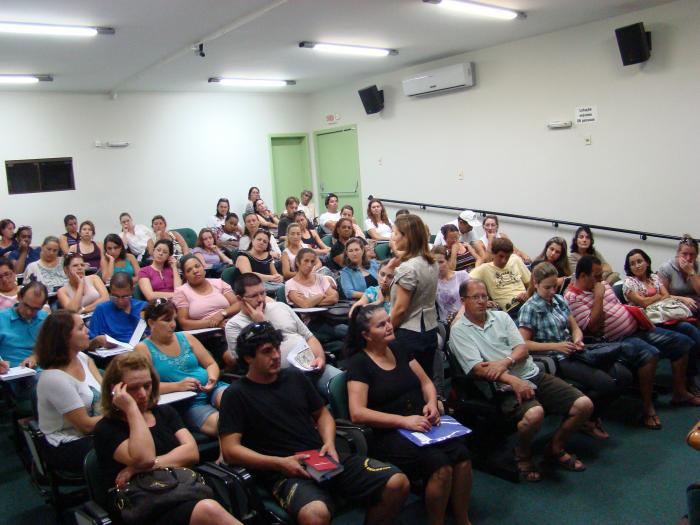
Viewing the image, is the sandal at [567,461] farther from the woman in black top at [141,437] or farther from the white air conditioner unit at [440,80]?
the white air conditioner unit at [440,80]

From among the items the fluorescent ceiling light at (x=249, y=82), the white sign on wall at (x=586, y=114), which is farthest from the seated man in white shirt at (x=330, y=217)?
the white sign on wall at (x=586, y=114)

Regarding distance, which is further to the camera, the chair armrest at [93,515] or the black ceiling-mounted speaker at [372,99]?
the black ceiling-mounted speaker at [372,99]

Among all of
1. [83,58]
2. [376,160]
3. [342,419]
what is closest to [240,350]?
[342,419]

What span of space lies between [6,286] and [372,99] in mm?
6255

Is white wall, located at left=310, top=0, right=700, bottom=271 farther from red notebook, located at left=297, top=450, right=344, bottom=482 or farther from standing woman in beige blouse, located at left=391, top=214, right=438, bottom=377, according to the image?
red notebook, located at left=297, top=450, right=344, bottom=482

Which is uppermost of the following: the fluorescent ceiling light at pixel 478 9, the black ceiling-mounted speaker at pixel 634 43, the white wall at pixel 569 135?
the fluorescent ceiling light at pixel 478 9

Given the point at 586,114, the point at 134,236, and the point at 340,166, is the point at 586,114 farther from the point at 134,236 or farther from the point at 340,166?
the point at 134,236

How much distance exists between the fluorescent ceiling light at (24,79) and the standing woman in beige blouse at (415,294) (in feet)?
20.5

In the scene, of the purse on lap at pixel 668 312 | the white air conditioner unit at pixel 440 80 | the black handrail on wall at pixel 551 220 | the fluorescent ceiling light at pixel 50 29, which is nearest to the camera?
the purse on lap at pixel 668 312

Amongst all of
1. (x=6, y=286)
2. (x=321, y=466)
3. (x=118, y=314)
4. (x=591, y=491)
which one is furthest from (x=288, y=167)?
(x=321, y=466)

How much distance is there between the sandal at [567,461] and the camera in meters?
3.28

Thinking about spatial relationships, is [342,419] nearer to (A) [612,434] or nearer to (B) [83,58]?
(A) [612,434]

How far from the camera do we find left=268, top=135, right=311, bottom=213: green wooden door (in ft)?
35.0

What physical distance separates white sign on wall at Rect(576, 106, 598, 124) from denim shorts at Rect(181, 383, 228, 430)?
5.46 meters
